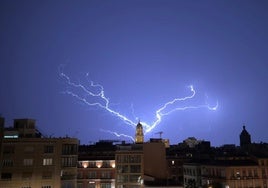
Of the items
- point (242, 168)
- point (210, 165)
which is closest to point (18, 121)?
point (210, 165)

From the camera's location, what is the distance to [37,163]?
58.8 metres

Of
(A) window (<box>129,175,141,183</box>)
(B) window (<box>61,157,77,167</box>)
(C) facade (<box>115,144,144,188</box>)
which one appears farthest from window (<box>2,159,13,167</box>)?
(A) window (<box>129,175,141,183</box>)

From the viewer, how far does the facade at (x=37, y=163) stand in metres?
57.3

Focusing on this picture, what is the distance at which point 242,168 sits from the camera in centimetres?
7650

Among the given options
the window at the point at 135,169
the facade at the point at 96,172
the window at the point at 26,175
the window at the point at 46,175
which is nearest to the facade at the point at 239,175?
the window at the point at 135,169

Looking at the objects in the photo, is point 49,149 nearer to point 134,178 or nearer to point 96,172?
point 96,172

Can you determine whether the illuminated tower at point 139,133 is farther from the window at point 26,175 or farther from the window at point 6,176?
the window at point 6,176

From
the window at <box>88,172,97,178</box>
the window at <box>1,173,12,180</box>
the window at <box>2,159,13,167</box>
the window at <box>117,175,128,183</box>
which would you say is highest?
the window at <box>2,159,13,167</box>

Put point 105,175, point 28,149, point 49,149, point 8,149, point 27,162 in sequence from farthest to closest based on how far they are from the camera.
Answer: point 105,175, point 49,149, point 28,149, point 27,162, point 8,149

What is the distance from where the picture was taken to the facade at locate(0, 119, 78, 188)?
5731cm

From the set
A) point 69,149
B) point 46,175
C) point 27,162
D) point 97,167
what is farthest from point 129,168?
point 27,162

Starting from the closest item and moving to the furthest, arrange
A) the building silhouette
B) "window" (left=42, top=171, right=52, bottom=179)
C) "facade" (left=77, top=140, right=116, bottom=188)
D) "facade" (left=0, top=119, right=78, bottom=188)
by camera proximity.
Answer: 1. "facade" (left=0, top=119, right=78, bottom=188)
2. the building silhouette
3. "window" (left=42, top=171, right=52, bottom=179)
4. "facade" (left=77, top=140, right=116, bottom=188)

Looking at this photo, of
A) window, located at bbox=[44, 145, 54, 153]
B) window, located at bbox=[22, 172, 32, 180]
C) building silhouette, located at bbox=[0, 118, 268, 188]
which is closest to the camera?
window, located at bbox=[22, 172, 32, 180]

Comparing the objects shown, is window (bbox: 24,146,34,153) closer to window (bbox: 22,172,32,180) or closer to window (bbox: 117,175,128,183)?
window (bbox: 22,172,32,180)
